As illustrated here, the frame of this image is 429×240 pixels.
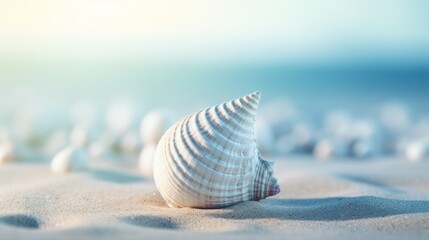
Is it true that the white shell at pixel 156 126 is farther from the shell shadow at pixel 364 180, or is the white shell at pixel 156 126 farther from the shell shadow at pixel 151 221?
the shell shadow at pixel 151 221

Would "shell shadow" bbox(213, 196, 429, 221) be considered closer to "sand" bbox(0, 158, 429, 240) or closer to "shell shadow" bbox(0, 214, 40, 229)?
"sand" bbox(0, 158, 429, 240)

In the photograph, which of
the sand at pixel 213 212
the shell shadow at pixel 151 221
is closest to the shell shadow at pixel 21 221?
the sand at pixel 213 212

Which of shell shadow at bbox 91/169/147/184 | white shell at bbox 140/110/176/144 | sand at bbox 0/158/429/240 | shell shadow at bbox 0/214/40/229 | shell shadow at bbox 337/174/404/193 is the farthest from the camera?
white shell at bbox 140/110/176/144

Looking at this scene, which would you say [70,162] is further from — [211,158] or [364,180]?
[364,180]

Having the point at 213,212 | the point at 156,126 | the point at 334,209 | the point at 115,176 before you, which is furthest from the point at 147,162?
the point at 334,209

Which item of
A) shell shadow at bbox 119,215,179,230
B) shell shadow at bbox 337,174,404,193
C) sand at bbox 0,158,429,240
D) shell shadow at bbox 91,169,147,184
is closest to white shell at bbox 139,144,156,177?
shell shadow at bbox 91,169,147,184

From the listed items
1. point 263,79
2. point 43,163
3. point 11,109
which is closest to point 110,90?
point 263,79
